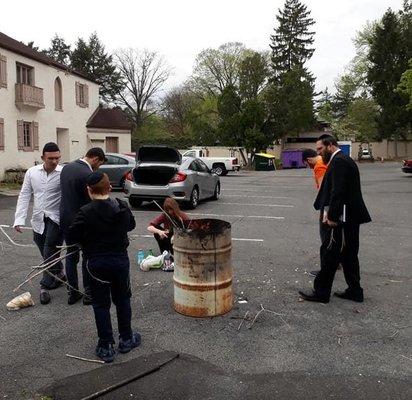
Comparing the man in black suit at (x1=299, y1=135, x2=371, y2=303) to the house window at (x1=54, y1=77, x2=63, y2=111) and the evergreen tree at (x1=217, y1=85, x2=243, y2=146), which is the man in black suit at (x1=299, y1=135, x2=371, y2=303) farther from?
the evergreen tree at (x1=217, y1=85, x2=243, y2=146)

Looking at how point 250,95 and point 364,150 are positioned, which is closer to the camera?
point 250,95

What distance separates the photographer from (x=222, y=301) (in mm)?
4977

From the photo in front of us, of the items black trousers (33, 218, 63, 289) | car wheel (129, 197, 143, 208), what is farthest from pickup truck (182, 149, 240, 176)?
black trousers (33, 218, 63, 289)

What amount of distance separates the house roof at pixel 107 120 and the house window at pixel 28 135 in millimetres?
5933

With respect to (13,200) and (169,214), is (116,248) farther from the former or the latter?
(13,200)

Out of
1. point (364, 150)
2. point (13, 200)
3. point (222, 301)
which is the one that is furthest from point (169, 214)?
point (364, 150)

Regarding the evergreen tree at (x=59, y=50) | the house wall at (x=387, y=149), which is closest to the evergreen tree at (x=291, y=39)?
the house wall at (x=387, y=149)

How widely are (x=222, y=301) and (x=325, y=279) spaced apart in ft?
4.03

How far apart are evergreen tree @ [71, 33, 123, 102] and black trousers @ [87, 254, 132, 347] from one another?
183ft

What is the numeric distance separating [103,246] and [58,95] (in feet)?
82.7

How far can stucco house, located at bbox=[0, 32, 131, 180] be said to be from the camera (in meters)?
22.4

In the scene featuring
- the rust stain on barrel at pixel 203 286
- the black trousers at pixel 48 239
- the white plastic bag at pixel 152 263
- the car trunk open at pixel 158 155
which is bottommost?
the white plastic bag at pixel 152 263

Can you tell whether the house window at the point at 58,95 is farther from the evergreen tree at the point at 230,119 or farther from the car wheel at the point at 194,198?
the evergreen tree at the point at 230,119

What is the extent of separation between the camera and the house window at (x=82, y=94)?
96.1ft
